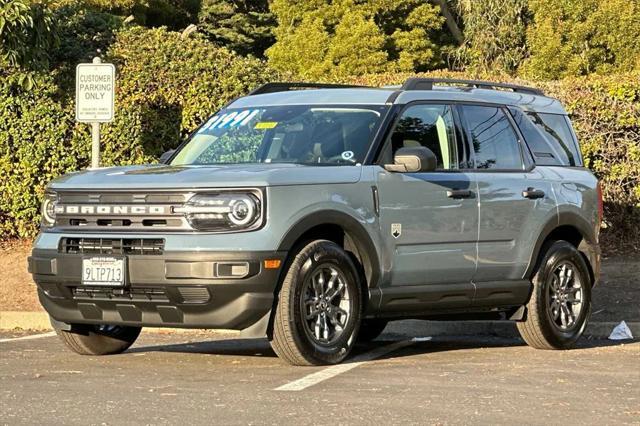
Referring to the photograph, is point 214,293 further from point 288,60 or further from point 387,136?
point 288,60

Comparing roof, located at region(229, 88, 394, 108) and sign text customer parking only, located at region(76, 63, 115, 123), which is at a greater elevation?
roof, located at region(229, 88, 394, 108)

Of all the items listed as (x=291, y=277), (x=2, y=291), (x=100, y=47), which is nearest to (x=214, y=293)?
(x=291, y=277)

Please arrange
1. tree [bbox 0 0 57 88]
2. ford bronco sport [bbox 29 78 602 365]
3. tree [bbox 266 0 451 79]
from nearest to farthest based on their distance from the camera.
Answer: ford bronco sport [bbox 29 78 602 365], tree [bbox 0 0 57 88], tree [bbox 266 0 451 79]

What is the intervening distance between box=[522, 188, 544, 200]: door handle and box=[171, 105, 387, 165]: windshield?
1430mm

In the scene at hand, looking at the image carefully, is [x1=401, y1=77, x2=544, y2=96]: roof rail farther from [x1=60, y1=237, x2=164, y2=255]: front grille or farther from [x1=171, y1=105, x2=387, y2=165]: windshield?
[x1=60, y1=237, x2=164, y2=255]: front grille

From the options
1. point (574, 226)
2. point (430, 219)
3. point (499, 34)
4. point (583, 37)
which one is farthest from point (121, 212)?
point (499, 34)

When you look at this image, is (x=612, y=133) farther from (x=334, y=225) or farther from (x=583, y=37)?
(x=583, y=37)

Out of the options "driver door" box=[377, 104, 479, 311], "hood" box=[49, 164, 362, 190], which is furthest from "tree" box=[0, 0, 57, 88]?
"driver door" box=[377, 104, 479, 311]

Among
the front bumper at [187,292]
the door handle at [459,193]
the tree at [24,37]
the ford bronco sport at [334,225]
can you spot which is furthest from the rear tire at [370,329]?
the tree at [24,37]

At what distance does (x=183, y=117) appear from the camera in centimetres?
1692

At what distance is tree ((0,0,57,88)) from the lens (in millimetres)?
16828

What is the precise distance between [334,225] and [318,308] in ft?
1.92

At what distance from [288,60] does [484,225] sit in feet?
89.0

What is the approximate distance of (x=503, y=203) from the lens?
10758mm
